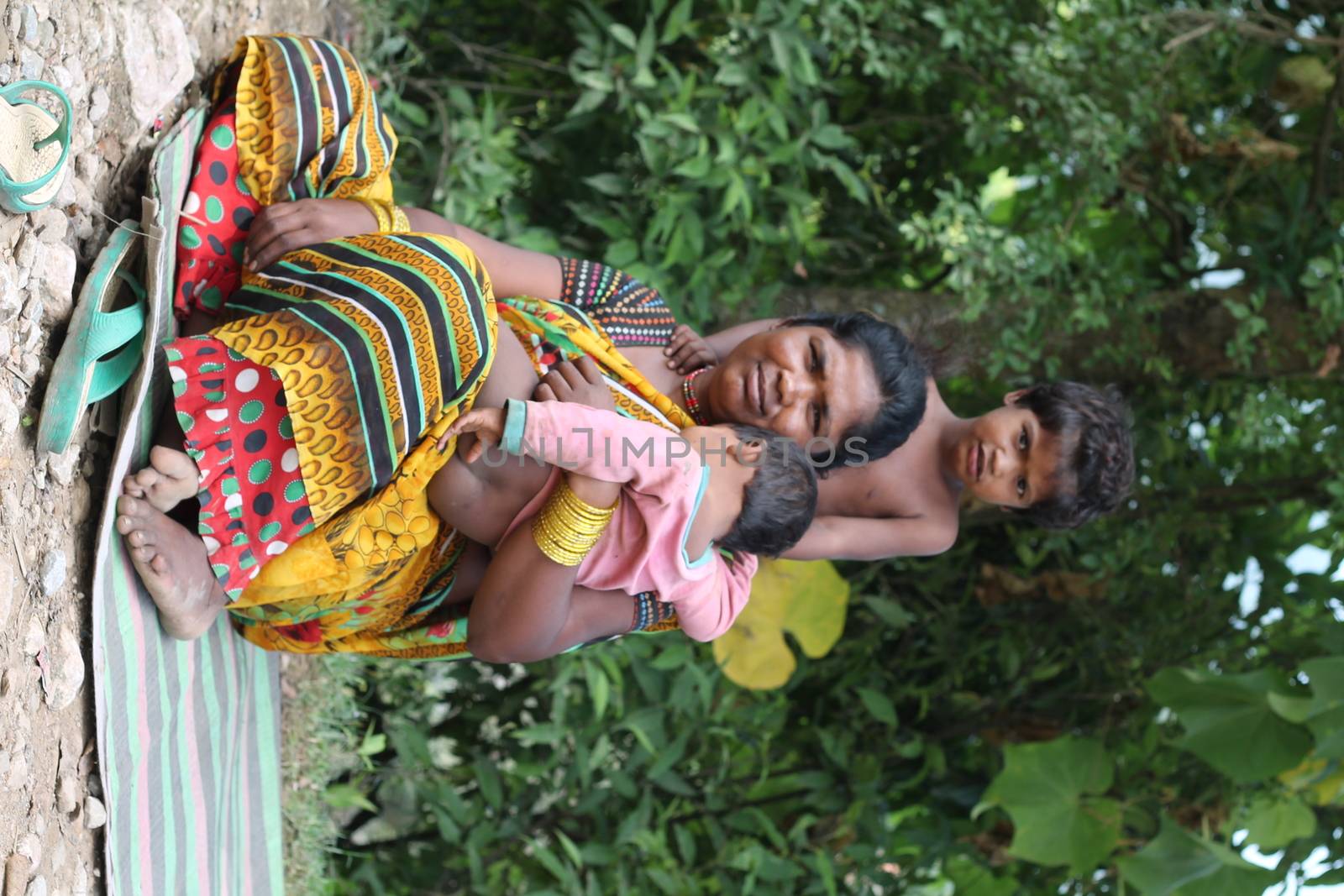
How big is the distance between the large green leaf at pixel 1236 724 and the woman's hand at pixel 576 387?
232 centimetres

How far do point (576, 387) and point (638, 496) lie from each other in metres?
0.21

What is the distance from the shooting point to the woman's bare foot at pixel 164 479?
5.43ft

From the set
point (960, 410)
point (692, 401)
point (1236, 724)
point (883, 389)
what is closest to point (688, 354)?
point (692, 401)

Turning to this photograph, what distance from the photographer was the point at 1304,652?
3775mm


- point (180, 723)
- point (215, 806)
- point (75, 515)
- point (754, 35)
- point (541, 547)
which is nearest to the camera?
point (75, 515)

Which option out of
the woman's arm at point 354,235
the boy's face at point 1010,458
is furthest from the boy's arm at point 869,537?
the woman's arm at point 354,235

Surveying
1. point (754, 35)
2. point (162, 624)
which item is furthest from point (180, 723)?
point (754, 35)

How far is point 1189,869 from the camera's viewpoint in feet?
10.6

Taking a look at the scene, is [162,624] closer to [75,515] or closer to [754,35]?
[75,515]

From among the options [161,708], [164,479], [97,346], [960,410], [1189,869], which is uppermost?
[97,346]

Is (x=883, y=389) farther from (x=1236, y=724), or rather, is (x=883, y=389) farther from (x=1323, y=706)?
(x=1236, y=724)

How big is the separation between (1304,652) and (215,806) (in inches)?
137

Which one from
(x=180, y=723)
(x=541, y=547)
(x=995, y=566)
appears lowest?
(x=995, y=566)

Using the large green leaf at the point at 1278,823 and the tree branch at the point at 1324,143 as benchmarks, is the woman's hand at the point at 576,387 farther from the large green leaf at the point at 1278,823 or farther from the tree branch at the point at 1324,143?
the tree branch at the point at 1324,143
